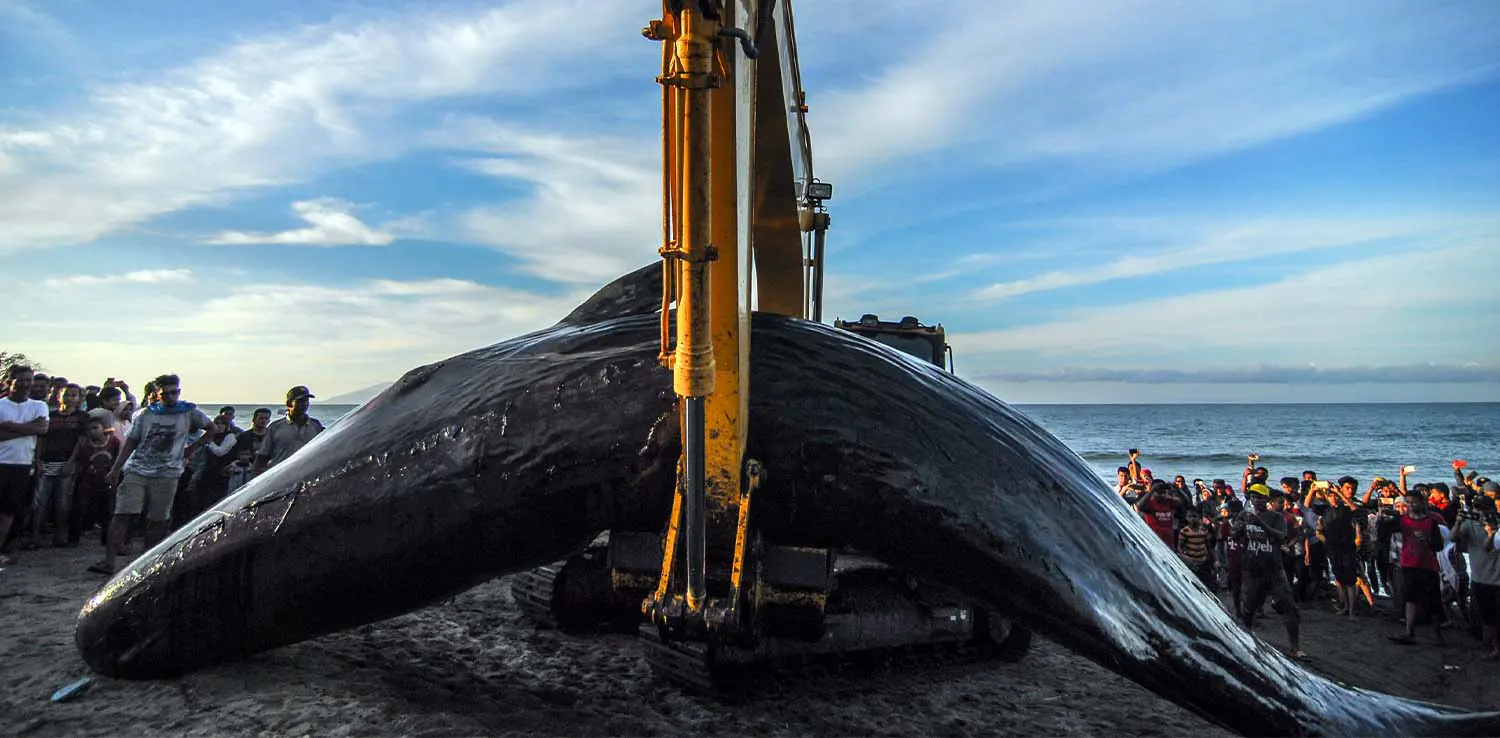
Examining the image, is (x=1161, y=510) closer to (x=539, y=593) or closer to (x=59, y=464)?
(x=539, y=593)

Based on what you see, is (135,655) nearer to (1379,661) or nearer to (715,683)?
(715,683)

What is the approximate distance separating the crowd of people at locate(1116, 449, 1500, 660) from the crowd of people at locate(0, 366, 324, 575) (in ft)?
26.6

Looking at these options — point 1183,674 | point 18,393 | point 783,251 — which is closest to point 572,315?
point 1183,674

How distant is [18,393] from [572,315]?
19.8ft

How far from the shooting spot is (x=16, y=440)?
684 cm

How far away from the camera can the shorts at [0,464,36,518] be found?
6758 mm

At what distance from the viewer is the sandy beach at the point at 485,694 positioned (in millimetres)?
3020

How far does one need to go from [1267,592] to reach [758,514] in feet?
25.8

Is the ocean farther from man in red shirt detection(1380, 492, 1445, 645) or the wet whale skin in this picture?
the wet whale skin

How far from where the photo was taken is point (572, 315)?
3.53 m

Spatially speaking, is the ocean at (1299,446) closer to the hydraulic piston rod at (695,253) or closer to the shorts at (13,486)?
the shorts at (13,486)

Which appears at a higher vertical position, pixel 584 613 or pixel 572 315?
pixel 572 315

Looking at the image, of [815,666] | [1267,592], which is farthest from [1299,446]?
[815,666]

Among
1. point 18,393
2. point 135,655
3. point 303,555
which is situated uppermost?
point 18,393
